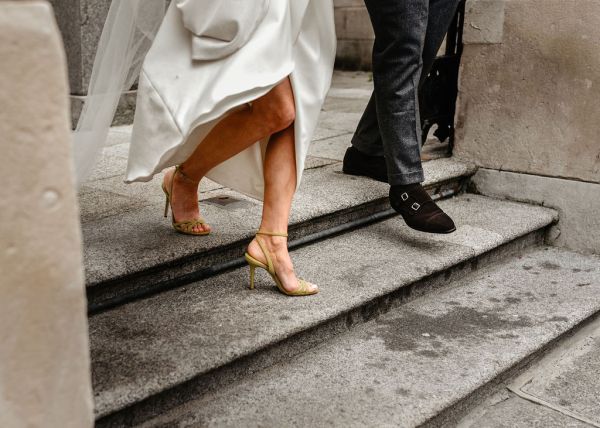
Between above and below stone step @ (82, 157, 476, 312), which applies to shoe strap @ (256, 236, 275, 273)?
above

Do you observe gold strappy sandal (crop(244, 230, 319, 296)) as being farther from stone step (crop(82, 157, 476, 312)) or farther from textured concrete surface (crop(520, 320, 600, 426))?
textured concrete surface (crop(520, 320, 600, 426))

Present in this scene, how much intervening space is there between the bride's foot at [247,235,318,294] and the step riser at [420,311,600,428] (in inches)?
28.8

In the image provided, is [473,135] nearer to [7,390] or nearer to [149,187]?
[149,187]

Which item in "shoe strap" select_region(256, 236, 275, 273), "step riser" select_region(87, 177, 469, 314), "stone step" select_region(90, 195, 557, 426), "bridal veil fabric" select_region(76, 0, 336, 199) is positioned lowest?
"stone step" select_region(90, 195, 557, 426)

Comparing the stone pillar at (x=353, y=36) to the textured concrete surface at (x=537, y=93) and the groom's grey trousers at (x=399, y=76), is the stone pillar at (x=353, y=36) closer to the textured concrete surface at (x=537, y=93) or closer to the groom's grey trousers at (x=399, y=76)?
the textured concrete surface at (x=537, y=93)

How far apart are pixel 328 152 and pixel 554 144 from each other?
A: 133cm

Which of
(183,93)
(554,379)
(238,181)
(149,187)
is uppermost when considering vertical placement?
(183,93)

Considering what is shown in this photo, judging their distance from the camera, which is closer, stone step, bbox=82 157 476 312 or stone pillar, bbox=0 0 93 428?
stone pillar, bbox=0 0 93 428

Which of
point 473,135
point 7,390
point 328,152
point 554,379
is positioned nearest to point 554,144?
point 473,135

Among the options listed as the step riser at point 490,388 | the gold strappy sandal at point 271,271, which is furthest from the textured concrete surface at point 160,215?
the step riser at point 490,388

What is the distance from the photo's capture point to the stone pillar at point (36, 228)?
1266mm

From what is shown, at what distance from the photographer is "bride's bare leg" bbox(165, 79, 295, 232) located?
2.71 metres

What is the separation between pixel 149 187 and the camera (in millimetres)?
3902

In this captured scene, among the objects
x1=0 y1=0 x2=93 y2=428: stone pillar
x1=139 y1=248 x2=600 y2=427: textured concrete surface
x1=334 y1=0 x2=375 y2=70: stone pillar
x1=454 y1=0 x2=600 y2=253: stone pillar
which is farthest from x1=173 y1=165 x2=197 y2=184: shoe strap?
x1=334 y1=0 x2=375 y2=70: stone pillar
